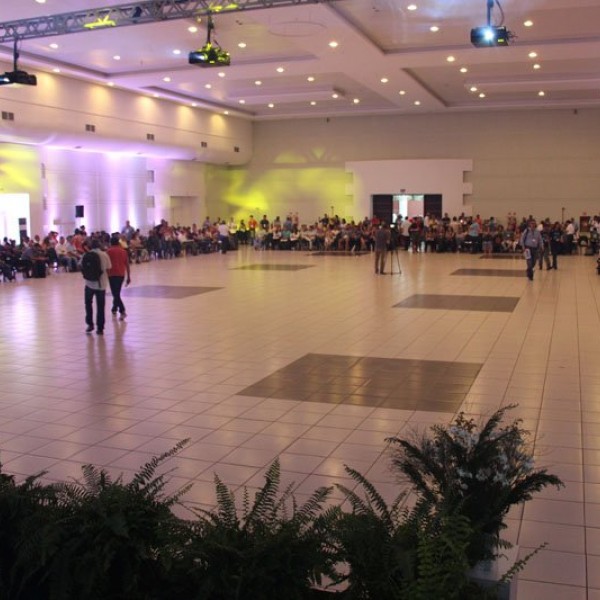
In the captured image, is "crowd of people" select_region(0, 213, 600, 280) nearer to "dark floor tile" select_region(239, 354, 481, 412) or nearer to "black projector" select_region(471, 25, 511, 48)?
"black projector" select_region(471, 25, 511, 48)

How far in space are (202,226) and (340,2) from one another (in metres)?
17.4

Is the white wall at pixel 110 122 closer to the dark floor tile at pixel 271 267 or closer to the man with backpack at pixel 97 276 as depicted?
the dark floor tile at pixel 271 267

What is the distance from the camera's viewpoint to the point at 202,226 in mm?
30875

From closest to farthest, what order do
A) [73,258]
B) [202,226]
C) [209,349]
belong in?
1. [209,349]
2. [73,258]
3. [202,226]

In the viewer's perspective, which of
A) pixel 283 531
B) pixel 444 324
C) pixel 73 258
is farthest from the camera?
pixel 73 258

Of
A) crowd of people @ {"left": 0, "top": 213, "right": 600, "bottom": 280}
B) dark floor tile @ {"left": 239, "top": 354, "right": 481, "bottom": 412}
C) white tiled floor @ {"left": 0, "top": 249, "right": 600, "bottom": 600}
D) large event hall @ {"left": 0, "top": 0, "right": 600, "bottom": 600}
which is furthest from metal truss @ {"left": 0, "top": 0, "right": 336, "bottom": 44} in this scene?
crowd of people @ {"left": 0, "top": 213, "right": 600, "bottom": 280}

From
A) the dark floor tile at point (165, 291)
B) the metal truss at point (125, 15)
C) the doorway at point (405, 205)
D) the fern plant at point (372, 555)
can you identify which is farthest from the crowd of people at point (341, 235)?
the fern plant at point (372, 555)

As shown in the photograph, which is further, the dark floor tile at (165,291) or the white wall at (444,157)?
the white wall at (444,157)

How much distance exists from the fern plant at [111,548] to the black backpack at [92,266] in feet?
26.8

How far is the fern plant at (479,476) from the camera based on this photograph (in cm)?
299

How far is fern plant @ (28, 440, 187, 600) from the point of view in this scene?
270 centimetres

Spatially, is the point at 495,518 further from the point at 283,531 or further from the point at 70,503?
the point at 70,503

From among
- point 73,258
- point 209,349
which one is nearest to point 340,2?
point 209,349

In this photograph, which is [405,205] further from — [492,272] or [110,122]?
[110,122]
